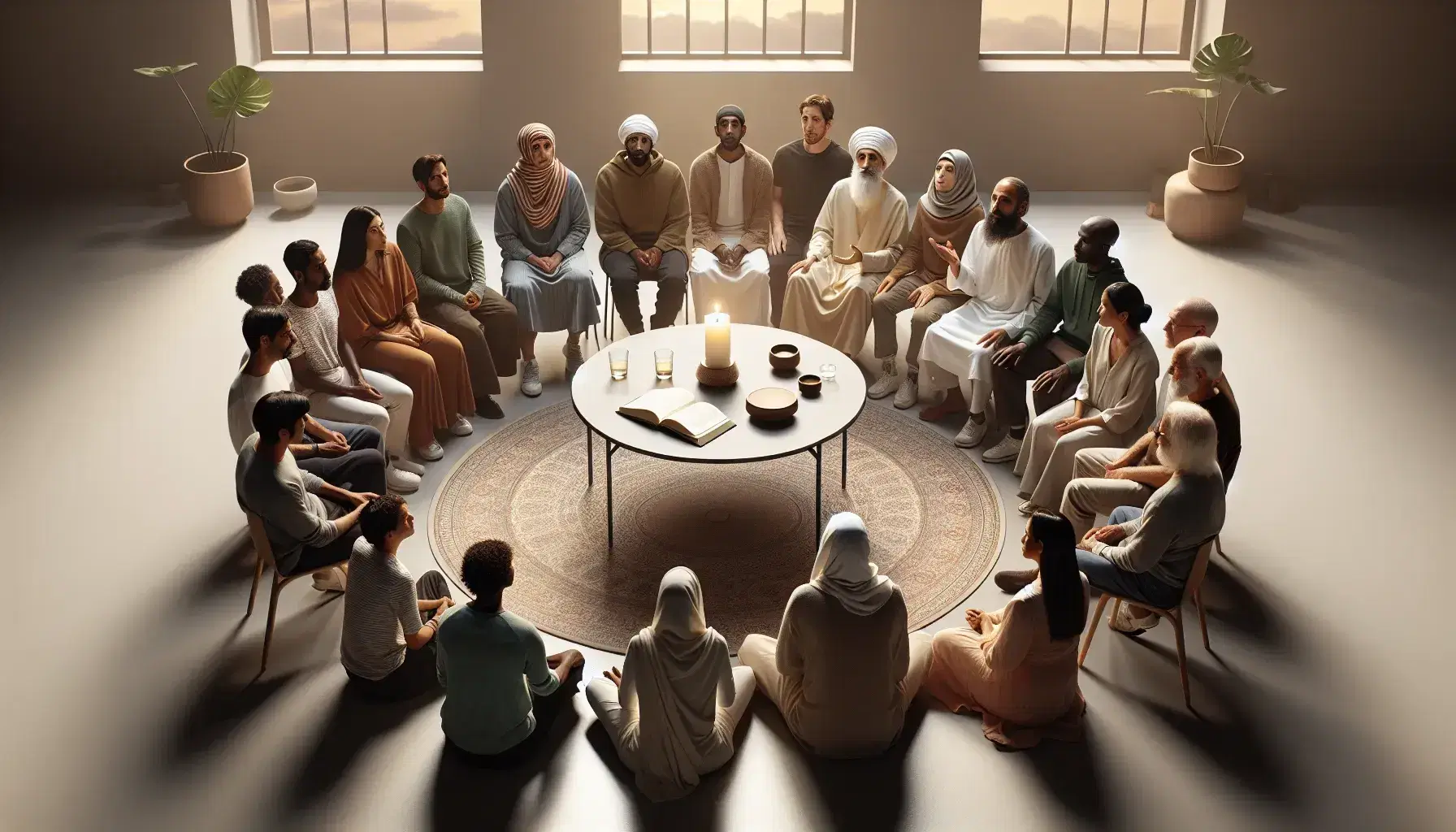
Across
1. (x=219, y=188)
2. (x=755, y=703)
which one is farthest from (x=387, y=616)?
(x=219, y=188)

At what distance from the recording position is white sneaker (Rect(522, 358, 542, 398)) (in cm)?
736

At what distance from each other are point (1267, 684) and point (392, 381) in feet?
12.7

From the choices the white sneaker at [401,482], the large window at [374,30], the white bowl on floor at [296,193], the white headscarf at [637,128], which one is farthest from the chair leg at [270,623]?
the large window at [374,30]

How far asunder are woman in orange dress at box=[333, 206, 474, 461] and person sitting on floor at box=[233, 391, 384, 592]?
51.3 inches

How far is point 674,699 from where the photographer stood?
4418mm

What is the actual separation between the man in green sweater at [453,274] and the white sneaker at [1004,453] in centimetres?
241

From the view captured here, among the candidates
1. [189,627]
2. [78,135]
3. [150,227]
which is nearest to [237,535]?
[189,627]

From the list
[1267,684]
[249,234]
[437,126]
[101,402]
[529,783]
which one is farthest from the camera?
[437,126]

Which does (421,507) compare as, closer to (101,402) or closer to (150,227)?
(101,402)

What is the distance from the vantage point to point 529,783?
462 cm

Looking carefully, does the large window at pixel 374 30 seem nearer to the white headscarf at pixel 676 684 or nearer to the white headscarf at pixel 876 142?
the white headscarf at pixel 876 142

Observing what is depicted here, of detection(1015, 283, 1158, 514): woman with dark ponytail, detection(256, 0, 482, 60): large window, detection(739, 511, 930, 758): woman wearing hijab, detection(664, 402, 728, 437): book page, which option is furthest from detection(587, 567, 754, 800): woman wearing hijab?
detection(256, 0, 482, 60): large window

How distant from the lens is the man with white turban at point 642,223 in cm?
766

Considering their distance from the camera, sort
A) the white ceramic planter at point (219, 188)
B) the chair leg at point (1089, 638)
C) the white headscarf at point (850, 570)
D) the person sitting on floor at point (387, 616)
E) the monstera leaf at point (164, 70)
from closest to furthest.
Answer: the white headscarf at point (850, 570), the person sitting on floor at point (387, 616), the chair leg at point (1089, 638), the monstera leaf at point (164, 70), the white ceramic planter at point (219, 188)
